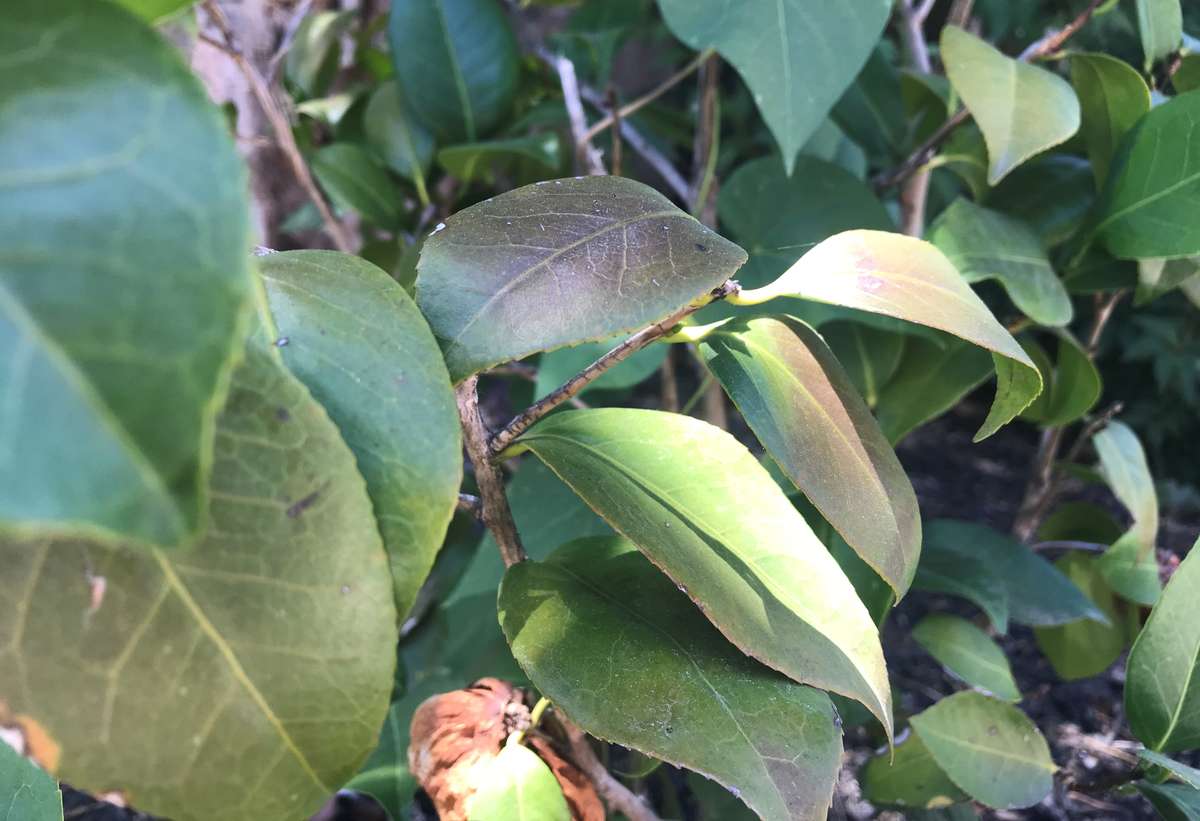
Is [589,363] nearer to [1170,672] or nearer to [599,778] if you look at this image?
[599,778]

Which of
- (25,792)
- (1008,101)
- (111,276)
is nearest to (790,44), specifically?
(1008,101)

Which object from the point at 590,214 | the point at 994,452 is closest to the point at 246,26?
the point at 590,214

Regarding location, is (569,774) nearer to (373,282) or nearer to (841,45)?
(373,282)

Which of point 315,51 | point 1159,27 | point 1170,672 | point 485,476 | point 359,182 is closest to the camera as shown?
point 485,476

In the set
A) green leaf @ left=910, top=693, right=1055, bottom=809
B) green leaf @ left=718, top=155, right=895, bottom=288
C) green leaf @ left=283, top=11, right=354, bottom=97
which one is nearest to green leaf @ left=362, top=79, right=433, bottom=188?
green leaf @ left=283, top=11, right=354, bottom=97

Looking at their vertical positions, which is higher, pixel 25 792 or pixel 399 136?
pixel 399 136
